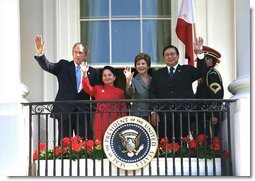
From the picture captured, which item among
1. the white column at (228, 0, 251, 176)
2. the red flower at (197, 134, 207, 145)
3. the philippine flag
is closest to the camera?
the white column at (228, 0, 251, 176)

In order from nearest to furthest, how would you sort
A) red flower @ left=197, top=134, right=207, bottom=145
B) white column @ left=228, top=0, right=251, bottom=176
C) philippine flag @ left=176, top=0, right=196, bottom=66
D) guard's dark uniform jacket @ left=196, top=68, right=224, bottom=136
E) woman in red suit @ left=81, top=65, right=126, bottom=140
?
white column @ left=228, top=0, right=251, bottom=176
red flower @ left=197, top=134, right=207, bottom=145
woman in red suit @ left=81, top=65, right=126, bottom=140
guard's dark uniform jacket @ left=196, top=68, right=224, bottom=136
philippine flag @ left=176, top=0, right=196, bottom=66

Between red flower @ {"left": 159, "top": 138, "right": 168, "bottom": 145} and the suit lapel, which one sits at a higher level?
the suit lapel

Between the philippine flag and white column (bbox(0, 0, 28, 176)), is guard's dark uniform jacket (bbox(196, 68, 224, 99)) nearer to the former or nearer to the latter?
the philippine flag

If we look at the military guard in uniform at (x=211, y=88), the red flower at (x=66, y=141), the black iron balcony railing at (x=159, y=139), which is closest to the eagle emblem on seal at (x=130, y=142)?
the black iron balcony railing at (x=159, y=139)

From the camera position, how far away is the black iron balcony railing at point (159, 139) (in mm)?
11258

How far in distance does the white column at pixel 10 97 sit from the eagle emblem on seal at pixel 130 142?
1.25 m

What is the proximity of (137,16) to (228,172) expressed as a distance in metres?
3.32

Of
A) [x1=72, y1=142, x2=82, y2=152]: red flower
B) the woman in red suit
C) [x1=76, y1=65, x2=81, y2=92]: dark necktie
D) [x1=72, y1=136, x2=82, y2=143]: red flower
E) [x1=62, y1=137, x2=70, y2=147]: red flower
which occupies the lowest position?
[x1=72, y1=142, x2=82, y2=152]: red flower

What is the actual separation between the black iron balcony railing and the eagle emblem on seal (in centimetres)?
22

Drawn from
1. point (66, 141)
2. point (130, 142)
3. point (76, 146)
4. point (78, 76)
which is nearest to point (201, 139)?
point (130, 142)

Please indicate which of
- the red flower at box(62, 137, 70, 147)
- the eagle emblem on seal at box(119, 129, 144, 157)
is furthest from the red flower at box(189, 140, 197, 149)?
the red flower at box(62, 137, 70, 147)

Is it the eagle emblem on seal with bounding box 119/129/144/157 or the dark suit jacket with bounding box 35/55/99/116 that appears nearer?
the eagle emblem on seal with bounding box 119/129/144/157

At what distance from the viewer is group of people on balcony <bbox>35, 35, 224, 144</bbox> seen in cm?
1148

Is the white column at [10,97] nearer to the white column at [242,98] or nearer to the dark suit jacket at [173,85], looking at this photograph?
the dark suit jacket at [173,85]
